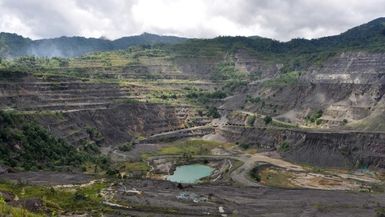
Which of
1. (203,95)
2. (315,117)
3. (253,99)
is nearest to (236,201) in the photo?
(315,117)

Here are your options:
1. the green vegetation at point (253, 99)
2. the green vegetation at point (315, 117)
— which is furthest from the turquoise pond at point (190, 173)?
the green vegetation at point (253, 99)

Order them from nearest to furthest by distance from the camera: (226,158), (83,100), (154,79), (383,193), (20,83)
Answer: (383,193) → (226,158) → (20,83) → (83,100) → (154,79)

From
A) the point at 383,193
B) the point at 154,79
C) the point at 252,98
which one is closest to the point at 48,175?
the point at 383,193

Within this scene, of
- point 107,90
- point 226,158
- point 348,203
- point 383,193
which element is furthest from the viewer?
point 107,90

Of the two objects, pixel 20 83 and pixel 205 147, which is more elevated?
pixel 20 83

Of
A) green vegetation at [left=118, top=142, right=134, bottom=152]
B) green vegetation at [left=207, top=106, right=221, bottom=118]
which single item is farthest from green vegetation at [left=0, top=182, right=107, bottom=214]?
green vegetation at [left=207, top=106, right=221, bottom=118]

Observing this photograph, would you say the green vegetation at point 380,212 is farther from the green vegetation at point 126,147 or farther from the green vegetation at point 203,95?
the green vegetation at point 203,95

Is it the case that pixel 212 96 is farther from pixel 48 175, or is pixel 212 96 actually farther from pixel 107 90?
pixel 48 175

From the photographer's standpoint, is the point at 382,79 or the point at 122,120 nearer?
the point at 122,120

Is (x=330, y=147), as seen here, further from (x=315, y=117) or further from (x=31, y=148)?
(x=31, y=148)
